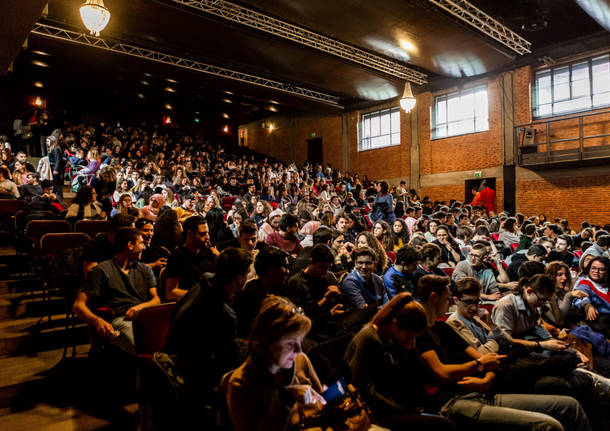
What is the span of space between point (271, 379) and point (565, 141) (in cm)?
1333

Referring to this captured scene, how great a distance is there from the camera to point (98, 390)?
9.06ft

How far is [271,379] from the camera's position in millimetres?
1411

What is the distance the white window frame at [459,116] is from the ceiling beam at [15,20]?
42.8 ft

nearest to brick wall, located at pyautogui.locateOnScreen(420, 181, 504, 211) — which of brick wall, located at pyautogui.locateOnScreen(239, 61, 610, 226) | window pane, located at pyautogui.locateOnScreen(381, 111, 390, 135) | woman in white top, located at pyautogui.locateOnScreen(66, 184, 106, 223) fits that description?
brick wall, located at pyautogui.locateOnScreen(239, 61, 610, 226)

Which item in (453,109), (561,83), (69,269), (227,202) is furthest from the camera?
(453,109)

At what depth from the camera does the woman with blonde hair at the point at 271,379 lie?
1323 millimetres

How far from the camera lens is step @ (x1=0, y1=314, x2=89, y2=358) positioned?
325cm

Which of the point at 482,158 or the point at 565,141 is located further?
the point at 482,158

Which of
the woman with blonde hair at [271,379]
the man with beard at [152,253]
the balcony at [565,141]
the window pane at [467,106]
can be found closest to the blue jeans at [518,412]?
the woman with blonde hair at [271,379]

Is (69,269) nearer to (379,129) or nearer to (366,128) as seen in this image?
(379,129)

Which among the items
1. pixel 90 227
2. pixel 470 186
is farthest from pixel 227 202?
pixel 470 186

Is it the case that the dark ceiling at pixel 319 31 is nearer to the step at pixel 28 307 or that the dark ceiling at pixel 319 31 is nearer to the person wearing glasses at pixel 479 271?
the person wearing glasses at pixel 479 271

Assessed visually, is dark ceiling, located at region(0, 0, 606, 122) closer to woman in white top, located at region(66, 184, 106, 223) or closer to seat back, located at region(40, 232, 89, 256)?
woman in white top, located at region(66, 184, 106, 223)

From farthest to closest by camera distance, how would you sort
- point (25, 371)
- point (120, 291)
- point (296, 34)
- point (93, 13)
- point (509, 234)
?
point (296, 34) → point (509, 234) → point (93, 13) → point (25, 371) → point (120, 291)
